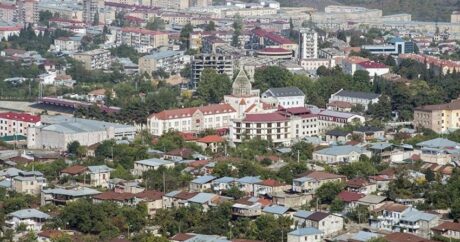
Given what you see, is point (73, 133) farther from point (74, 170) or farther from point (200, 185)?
point (200, 185)

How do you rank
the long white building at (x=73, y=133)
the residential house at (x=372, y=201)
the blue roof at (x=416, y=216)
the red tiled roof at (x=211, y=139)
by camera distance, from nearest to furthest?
the blue roof at (x=416, y=216), the residential house at (x=372, y=201), the red tiled roof at (x=211, y=139), the long white building at (x=73, y=133)

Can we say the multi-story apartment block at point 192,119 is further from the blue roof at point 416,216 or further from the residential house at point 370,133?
the blue roof at point 416,216

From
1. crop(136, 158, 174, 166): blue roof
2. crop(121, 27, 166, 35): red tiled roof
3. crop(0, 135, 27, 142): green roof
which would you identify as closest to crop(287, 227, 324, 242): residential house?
crop(136, 158, 174, 166): blue roof

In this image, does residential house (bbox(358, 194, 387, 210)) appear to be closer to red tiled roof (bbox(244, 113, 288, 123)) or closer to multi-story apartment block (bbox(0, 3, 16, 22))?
red tiled roof (bbox(244, 113, 288, 123))

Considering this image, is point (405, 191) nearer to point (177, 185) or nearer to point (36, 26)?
point (177, 185)

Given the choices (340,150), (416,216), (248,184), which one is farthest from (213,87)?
(416,216)

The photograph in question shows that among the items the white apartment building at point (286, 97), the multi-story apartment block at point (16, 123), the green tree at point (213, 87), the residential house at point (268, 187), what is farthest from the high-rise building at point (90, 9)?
the residential house at point (268, 187)
